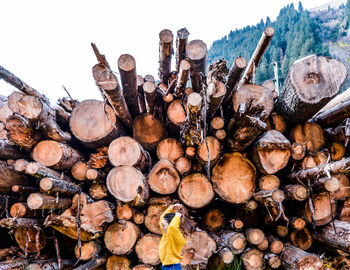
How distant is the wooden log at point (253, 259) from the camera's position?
2365mm

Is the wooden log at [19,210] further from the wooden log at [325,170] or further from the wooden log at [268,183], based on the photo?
the wooden log at [325,170]

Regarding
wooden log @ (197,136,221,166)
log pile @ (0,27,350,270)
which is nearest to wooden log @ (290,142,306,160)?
log pile @ (0,27,350,270)

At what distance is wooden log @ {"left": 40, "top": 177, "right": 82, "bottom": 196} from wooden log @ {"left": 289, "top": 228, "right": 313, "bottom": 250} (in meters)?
2.56

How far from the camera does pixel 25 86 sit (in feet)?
6.67

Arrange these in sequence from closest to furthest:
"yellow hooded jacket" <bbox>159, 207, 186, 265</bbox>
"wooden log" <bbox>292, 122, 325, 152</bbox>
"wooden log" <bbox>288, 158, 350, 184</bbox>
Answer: "wooden log" <bbox>288, 158, 350, 184</bbox>
"yellow hooded jacket" <bbox>159, 207, 186, 265</bbox>
"wooden log" <bbox>292, 122, 325, 152</bbox>

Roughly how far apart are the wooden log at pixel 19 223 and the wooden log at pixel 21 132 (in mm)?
694

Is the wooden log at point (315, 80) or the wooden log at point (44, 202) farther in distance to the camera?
the wooden log at point (315, 80)

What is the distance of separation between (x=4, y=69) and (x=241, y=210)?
116 inches

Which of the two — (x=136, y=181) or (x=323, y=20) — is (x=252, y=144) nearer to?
(x=136, y=181)

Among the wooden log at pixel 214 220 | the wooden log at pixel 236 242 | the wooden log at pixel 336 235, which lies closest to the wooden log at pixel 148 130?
the wooden log at pixel 214 220

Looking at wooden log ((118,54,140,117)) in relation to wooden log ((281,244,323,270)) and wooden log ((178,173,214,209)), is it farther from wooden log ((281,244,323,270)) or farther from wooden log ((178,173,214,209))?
wooden log ((281,244,323,270))

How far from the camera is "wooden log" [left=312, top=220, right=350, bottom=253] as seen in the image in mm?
2041

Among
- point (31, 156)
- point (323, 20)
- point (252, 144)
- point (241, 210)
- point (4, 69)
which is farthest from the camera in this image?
point (323, 20)

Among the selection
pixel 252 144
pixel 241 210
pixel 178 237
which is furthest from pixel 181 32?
pixel 241 210
